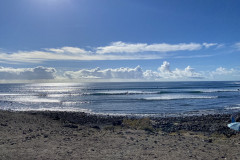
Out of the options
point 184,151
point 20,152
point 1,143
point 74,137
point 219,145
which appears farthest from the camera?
point 74,137

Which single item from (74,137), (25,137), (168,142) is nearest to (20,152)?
(25,137)

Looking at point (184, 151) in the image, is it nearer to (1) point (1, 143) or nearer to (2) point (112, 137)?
(2) point (112, 137)

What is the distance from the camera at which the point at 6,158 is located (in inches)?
289

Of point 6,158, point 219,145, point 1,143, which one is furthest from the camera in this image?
point 219,145

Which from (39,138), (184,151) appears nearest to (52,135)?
(39,138)

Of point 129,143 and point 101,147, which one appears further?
point 129,143

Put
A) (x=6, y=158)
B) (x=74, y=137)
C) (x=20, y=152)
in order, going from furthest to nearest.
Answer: (x=74, y=137) → (x=20, y=152) → (x=6, y=158)

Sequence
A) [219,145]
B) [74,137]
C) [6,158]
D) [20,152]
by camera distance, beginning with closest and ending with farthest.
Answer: [6,158] → [20,152] → [219,145] → [74,137]

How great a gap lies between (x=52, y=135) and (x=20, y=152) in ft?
9.68

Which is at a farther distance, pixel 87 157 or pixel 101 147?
pixel 101 147

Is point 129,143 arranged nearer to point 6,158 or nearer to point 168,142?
point 168,142

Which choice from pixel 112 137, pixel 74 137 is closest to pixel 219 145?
pixel 112 137

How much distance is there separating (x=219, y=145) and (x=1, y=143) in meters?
9.40

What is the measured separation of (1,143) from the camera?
903cm
